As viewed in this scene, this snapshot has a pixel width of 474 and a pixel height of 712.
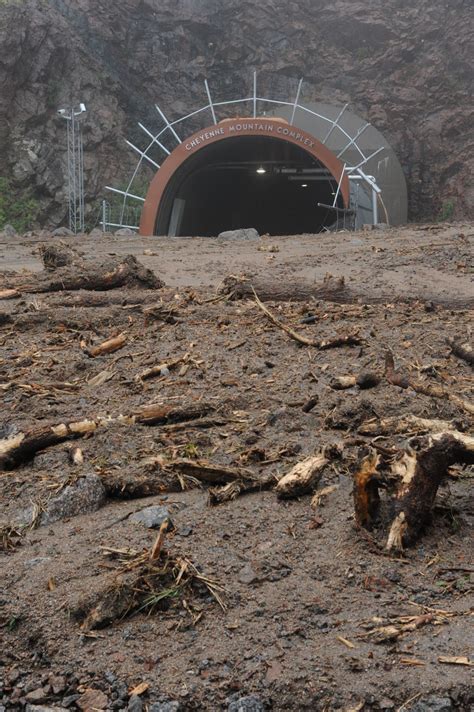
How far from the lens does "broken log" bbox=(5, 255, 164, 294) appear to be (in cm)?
705

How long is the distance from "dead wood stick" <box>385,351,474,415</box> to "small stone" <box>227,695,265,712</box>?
88.4 inches

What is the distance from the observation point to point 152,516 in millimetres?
3055

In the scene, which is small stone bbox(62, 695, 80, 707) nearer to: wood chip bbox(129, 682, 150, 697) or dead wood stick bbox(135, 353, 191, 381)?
wood chip bbox(129, 682, 150, 697)

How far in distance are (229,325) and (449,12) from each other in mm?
22170

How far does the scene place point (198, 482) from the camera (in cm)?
334

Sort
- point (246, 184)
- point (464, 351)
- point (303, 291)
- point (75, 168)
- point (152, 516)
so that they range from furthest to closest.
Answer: point (246, 184), point (75, 168), point (303, 291), point (464, 351), point (152, 516)

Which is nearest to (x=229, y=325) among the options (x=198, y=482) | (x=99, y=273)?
(x=99, y=273)

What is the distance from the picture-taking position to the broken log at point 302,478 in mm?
3170

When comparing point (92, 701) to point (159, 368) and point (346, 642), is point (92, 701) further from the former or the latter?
point (159, 368)

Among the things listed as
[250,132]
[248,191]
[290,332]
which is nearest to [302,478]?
[290,332]

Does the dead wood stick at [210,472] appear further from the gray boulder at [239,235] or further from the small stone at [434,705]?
the gray boulder at [239,235]

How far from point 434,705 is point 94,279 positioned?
18.0 feet

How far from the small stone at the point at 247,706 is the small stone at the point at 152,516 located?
87 centimetres

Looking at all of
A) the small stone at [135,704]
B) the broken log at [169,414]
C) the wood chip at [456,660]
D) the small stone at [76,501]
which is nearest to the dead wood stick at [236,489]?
the small stone at [76,501]
